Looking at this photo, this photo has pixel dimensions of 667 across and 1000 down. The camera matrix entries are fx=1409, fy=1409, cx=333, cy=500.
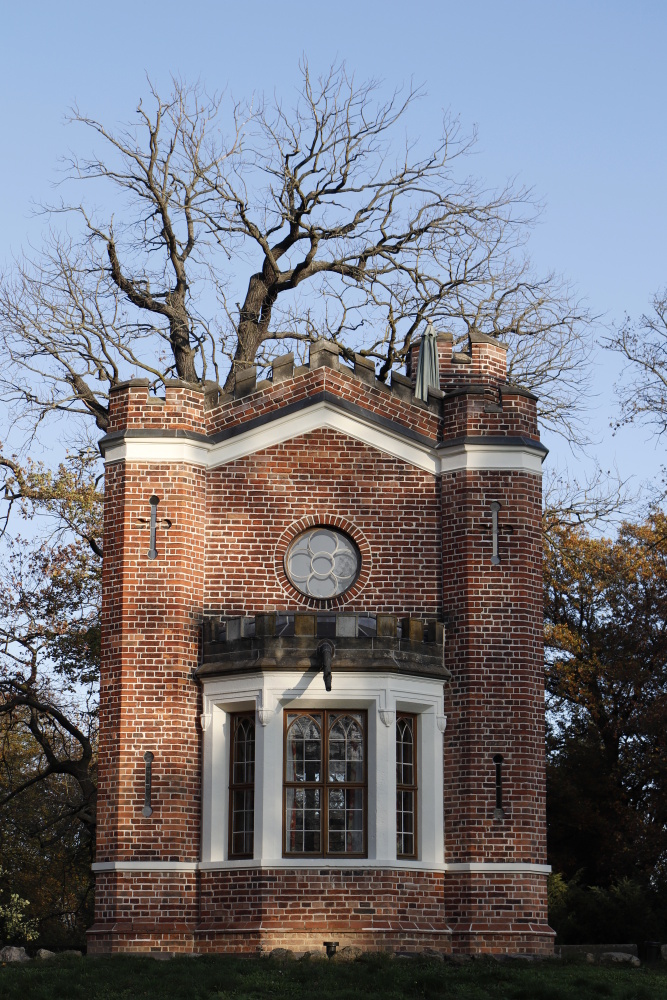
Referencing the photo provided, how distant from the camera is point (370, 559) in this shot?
18.9m

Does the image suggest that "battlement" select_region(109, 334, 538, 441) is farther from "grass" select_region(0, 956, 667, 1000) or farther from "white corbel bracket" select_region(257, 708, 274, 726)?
"grass" select_region(0, 956, 667, 1000)

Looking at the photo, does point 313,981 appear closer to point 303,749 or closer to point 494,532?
point 303,749

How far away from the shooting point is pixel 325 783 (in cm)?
1766

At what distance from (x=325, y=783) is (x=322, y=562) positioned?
3.01 metres

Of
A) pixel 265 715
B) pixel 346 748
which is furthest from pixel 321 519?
pixel 346 748

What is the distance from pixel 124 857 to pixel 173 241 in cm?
1593

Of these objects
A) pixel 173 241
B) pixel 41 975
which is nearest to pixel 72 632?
pixel 173 241

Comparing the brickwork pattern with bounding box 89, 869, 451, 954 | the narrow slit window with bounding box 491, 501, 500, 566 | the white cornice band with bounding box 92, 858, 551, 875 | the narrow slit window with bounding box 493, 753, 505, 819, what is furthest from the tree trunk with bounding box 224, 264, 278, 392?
the brickwork pattern with bounding box 89, 869, 451, 954

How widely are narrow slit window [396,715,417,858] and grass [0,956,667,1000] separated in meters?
1.77

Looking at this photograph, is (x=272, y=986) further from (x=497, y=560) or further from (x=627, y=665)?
(x=627, y=665)

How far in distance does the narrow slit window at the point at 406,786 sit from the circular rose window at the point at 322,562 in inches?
78.9

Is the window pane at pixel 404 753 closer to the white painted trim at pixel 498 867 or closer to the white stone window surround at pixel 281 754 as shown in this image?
the white stone window surround at pixel 281 754

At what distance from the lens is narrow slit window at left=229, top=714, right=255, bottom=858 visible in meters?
17.8

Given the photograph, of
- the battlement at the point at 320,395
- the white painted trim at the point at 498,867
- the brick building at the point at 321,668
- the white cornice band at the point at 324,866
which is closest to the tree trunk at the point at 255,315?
the battlement at the point at 320,395
